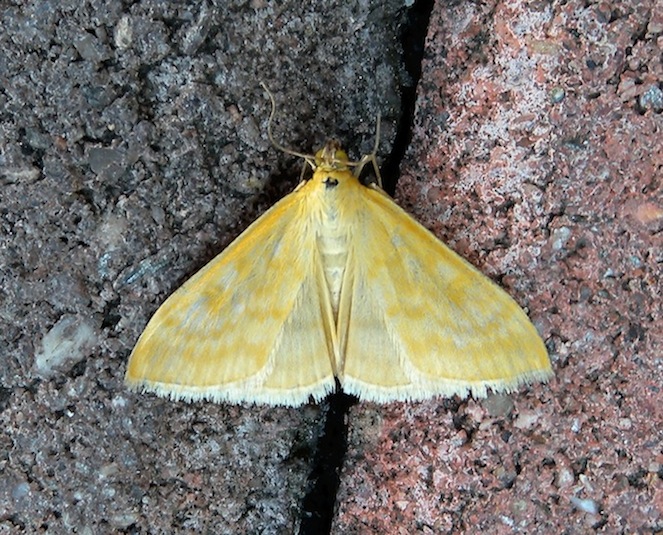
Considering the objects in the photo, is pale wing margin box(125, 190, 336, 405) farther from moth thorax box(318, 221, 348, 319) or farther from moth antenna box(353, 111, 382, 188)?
moth antenna box(353, 111, 382, 188)

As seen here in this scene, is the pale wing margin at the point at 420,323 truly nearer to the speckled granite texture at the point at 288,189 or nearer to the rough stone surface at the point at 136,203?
the speckled granite texture at the point at 288,189

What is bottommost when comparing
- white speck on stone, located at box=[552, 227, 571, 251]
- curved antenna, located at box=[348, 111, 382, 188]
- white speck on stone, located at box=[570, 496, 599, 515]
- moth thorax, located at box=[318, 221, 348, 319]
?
white speck on stone, located at box=[570, 496, 599, 515]

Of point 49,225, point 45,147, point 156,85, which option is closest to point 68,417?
point 49,225

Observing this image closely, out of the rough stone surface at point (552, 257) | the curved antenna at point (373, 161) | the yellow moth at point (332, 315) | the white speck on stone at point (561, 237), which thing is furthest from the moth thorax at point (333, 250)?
the white speck on stone at point (561, 237)

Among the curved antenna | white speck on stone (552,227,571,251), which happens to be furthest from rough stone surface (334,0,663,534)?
the curved antenna

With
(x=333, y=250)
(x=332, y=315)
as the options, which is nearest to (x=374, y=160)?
(x=333, y=250)

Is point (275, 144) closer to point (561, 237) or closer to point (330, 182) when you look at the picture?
point (330, 182)
